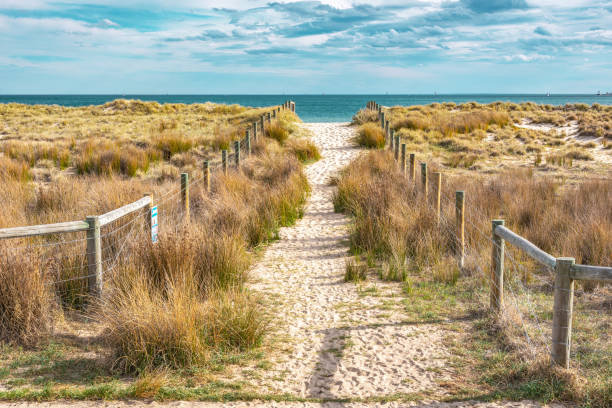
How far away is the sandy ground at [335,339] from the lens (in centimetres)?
425

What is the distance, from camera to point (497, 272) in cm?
544

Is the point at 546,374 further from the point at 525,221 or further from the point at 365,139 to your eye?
the point at 365,139

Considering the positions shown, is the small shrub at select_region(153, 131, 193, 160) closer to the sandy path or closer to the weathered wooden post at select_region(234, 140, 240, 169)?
the weathered wooden post at select_region(234, 140, 240, 169)

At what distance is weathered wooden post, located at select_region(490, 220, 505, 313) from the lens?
5.38 meters

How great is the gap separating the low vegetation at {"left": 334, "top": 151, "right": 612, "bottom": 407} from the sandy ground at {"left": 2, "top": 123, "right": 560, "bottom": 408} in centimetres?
28

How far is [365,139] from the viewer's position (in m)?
20.5

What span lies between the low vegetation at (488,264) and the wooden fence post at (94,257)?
3.17 metres

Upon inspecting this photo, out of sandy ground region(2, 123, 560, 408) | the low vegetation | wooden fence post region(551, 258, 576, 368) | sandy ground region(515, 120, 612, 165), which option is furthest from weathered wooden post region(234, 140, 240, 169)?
sandy ground region(515, 120, 612, 165)

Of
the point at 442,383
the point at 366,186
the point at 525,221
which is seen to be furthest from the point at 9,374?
the point at 525,221

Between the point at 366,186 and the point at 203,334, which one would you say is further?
the point at 366,186

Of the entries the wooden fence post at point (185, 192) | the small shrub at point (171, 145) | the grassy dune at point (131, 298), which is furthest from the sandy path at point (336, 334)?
the small shrub at point (171, 145)

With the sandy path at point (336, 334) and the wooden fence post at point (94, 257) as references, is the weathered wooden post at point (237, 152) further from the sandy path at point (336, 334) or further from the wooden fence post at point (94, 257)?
the wooden fence post at point (94, 257)

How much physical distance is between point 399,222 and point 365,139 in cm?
1266

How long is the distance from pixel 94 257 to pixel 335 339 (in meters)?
2.62
